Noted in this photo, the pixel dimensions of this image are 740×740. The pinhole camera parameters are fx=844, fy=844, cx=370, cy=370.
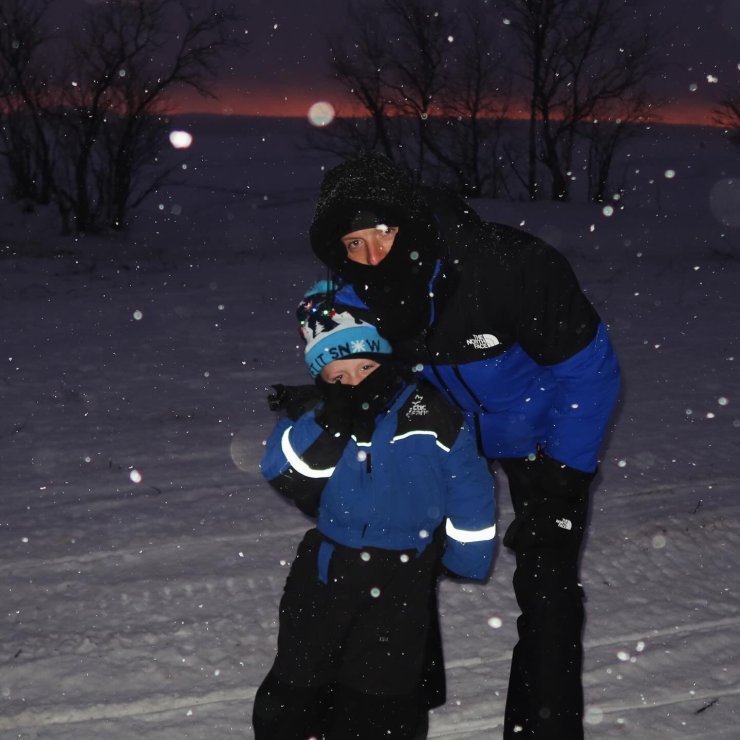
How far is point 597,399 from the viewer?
246 cm

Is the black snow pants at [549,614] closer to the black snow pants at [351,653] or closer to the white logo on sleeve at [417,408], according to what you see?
the black snow pants at [351,653]

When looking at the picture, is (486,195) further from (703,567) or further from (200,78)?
(703,567)

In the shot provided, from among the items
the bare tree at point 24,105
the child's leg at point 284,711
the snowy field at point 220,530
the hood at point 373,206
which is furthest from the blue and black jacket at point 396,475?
the bare tree at point 24,105

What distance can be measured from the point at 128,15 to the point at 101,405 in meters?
15.7

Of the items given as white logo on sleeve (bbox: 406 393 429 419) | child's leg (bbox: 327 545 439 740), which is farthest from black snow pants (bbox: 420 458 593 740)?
white logo on sleeve (bbox: 406 393 429 419)

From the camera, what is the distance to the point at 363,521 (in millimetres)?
2324

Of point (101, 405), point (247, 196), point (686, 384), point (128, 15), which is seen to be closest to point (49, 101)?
point (128, 15)

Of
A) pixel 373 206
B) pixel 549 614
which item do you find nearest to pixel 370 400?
pixel 373 206

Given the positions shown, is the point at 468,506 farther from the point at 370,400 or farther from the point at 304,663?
the point at 304,663

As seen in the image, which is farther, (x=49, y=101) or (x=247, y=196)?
(x=247, y=196)

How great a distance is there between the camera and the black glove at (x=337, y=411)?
2.26m

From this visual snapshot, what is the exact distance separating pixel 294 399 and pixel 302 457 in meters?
0.19

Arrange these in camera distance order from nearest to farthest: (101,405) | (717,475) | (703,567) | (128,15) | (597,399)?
(597,399), (703,567), (717,475), (101,405), (128,15)

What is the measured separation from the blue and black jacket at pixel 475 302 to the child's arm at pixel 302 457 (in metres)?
0.35
